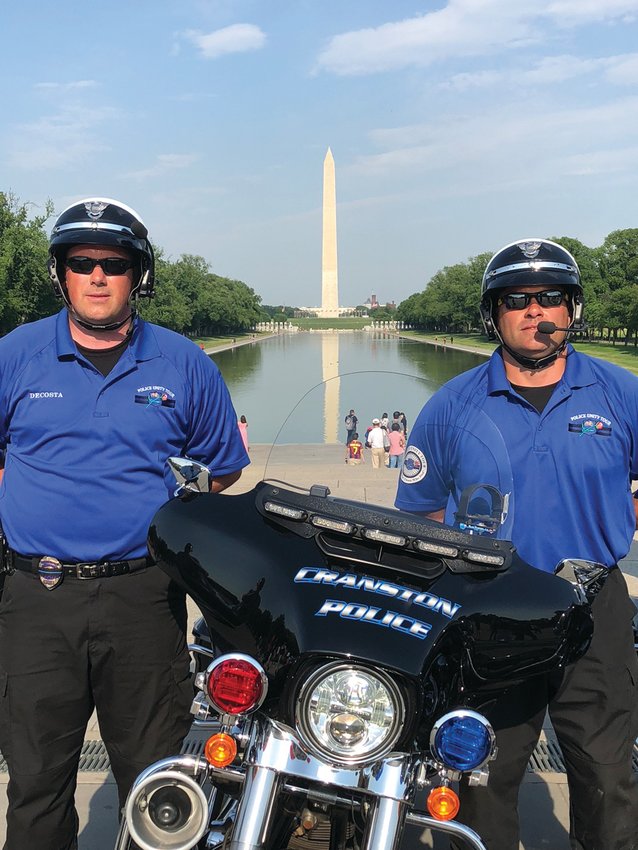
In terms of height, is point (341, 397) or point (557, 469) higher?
point (341, 397)

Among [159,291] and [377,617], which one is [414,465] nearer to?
[377,617]

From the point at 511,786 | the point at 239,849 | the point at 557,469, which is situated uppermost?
the point at 557,469

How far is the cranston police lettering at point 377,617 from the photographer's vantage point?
1.47 meters

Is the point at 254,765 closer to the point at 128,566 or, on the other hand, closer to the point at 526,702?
the point at 526,702

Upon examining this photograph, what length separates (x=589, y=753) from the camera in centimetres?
240

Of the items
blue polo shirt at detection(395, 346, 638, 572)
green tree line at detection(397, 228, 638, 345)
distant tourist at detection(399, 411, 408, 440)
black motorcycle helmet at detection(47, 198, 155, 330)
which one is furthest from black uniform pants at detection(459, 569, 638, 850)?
green tree line at detection(397, 228, 638, 345)

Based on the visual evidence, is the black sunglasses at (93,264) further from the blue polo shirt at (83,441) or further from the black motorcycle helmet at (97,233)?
the blue polo shirt at (83,441)

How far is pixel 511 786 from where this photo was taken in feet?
7.93

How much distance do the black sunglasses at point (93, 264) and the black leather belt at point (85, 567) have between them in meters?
0.93

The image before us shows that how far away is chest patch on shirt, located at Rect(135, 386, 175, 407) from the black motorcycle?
36.4 inches

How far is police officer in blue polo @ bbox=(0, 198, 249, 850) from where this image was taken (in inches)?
96.9

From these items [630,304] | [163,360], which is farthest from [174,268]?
[163,360]

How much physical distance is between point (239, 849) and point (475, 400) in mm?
1552

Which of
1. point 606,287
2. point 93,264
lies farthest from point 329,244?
point 93,264
